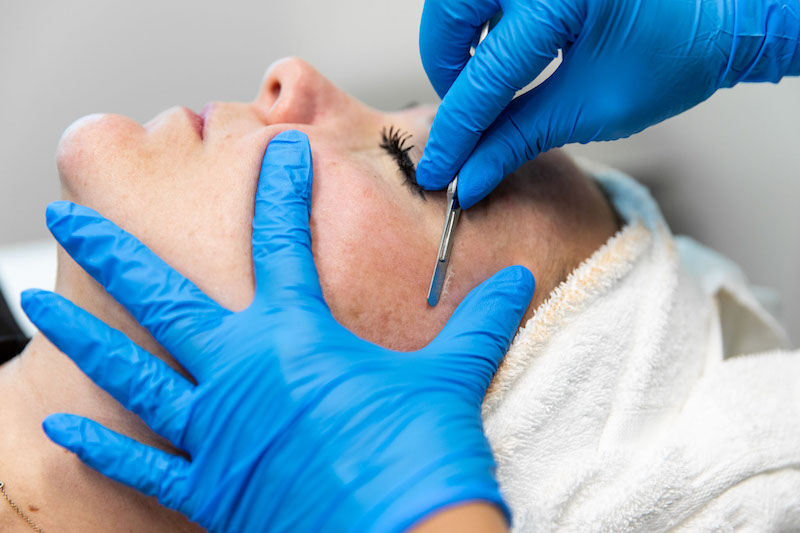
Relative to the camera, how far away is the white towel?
2.98 ft

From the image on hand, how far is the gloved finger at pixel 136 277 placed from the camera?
783mm

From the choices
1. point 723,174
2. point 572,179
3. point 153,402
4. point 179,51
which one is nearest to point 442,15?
point 572,179

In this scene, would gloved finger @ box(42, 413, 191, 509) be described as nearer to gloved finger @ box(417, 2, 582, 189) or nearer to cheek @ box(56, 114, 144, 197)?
cheek @ box(56, 114, 144, 197)

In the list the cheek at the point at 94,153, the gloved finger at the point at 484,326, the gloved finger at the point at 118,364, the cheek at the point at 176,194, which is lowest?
the gloved finger at the point at 484,326

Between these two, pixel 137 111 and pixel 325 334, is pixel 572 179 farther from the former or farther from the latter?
pixel 137 111

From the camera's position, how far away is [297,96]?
102 cm

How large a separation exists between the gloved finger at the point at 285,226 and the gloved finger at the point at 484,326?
209 mm

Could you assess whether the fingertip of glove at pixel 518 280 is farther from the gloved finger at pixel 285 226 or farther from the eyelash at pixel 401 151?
the gloved finger at pixel 285 226

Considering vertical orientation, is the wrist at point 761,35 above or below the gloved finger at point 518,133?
above

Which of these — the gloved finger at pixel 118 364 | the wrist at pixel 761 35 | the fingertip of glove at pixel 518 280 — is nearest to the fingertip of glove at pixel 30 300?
the gloved finger at pixel 118 364

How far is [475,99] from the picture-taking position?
0.92 m

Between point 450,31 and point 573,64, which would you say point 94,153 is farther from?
point 573,64

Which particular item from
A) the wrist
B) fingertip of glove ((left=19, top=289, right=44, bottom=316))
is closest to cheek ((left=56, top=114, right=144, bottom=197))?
fingertip of glove ((left=19, top=289, right=44, bottom=316))

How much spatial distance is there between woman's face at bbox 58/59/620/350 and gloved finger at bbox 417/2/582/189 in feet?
0.20
